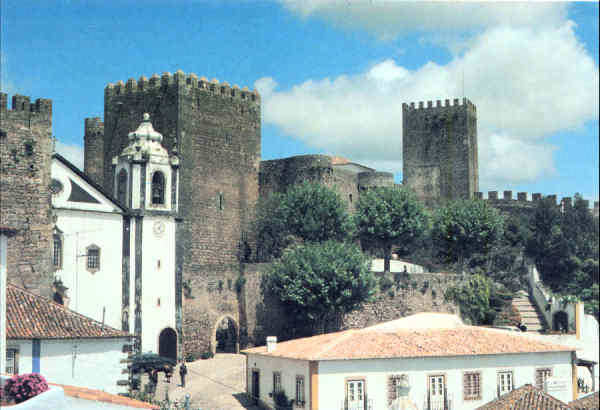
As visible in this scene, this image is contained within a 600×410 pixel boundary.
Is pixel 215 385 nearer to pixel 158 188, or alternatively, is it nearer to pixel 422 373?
pixel 422 373

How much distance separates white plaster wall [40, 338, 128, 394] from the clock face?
34.1ft

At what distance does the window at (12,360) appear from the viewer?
19.6 m

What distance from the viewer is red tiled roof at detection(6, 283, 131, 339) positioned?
20.4 metres

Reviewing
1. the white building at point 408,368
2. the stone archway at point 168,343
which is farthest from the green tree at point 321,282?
the white building at point 408,368

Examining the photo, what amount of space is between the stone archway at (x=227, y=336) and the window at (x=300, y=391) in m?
9.95

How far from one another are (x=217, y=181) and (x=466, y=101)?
61.8 ft

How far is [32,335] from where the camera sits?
20.4 metres

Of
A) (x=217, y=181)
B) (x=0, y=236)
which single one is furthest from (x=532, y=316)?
(x=0, y=236)

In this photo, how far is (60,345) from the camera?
2091 centimetres

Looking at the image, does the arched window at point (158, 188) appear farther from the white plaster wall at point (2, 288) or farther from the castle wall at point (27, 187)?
the white plaster wall at point (2, 288)

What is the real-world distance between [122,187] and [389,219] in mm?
12103

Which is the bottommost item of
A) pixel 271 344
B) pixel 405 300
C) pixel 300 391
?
pixel 300 391

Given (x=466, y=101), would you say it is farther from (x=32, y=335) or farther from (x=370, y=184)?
(x=32, y=335)

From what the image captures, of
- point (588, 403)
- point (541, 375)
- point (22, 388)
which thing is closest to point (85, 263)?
point (541, 375)
